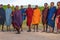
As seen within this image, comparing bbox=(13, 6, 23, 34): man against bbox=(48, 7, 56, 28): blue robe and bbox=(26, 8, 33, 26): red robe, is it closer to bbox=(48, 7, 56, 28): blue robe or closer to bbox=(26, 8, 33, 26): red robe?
bbox=(26, 8, 33, 26): red robe

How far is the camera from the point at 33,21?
59.3ft

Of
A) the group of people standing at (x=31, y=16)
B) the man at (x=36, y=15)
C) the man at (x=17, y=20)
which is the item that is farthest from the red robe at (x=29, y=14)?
the man at (x=17, y=20)

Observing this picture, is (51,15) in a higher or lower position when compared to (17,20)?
higher

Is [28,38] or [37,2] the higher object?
[37,2]

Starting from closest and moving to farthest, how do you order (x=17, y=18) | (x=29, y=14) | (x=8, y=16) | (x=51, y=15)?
1. (x=17, y=18)
2. (x=51, y=15)
3. (x=29, y=14)
4. (x=8, y=16)

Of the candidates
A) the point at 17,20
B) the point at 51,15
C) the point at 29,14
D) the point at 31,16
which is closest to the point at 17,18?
the point at 17,20

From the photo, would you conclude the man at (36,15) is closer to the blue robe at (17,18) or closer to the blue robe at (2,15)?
the blue robe at (17,18)

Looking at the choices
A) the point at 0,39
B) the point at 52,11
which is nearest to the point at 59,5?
the point at 52,11

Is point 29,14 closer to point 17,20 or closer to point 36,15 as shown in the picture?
point 36,15

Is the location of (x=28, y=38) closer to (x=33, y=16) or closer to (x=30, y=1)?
(x=33, y=16)

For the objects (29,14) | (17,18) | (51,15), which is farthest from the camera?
(29,14)

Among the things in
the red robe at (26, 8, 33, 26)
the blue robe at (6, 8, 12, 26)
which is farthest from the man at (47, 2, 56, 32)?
the blue robe at (6, 8, 12, 26)

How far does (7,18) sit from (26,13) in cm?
126

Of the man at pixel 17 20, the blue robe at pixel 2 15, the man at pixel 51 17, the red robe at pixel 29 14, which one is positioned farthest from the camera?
the red robe at pixel 29 14
